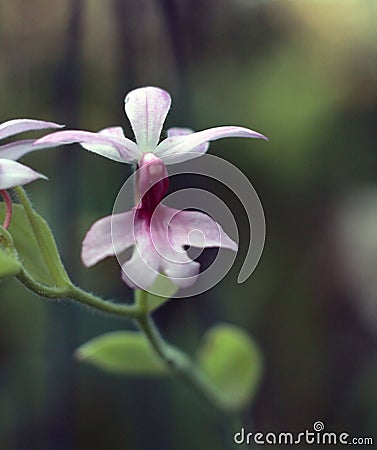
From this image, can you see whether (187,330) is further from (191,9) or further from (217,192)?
(191,9)

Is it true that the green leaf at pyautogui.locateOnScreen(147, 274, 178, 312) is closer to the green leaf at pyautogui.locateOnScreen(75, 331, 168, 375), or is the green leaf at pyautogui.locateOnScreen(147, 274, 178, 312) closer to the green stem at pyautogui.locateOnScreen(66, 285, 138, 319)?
the green stem at pyautogui.locateOnScreen(66, 285, 138, 319)

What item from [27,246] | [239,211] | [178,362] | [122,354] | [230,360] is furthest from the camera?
[239,211]

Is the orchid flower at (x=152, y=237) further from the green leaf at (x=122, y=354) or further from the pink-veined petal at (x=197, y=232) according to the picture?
the green leaf at (x=122, y=354)

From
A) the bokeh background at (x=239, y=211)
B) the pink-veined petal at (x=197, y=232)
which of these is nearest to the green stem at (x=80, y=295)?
the pink-veined petal at (x=197, y=232)

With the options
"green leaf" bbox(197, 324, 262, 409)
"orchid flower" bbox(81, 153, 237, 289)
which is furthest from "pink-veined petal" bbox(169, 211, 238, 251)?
"green leaf" bbox(197, 324, 262, 409)

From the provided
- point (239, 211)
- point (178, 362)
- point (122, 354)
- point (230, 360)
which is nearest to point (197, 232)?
point (178, 362)

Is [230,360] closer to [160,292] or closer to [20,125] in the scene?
[160,292]

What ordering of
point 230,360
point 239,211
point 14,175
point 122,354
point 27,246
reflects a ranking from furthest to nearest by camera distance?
point 239,211 < point 230,360 < point 122,354 < point 27,246 < point 14,175

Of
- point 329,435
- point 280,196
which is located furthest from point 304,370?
point 280,196
